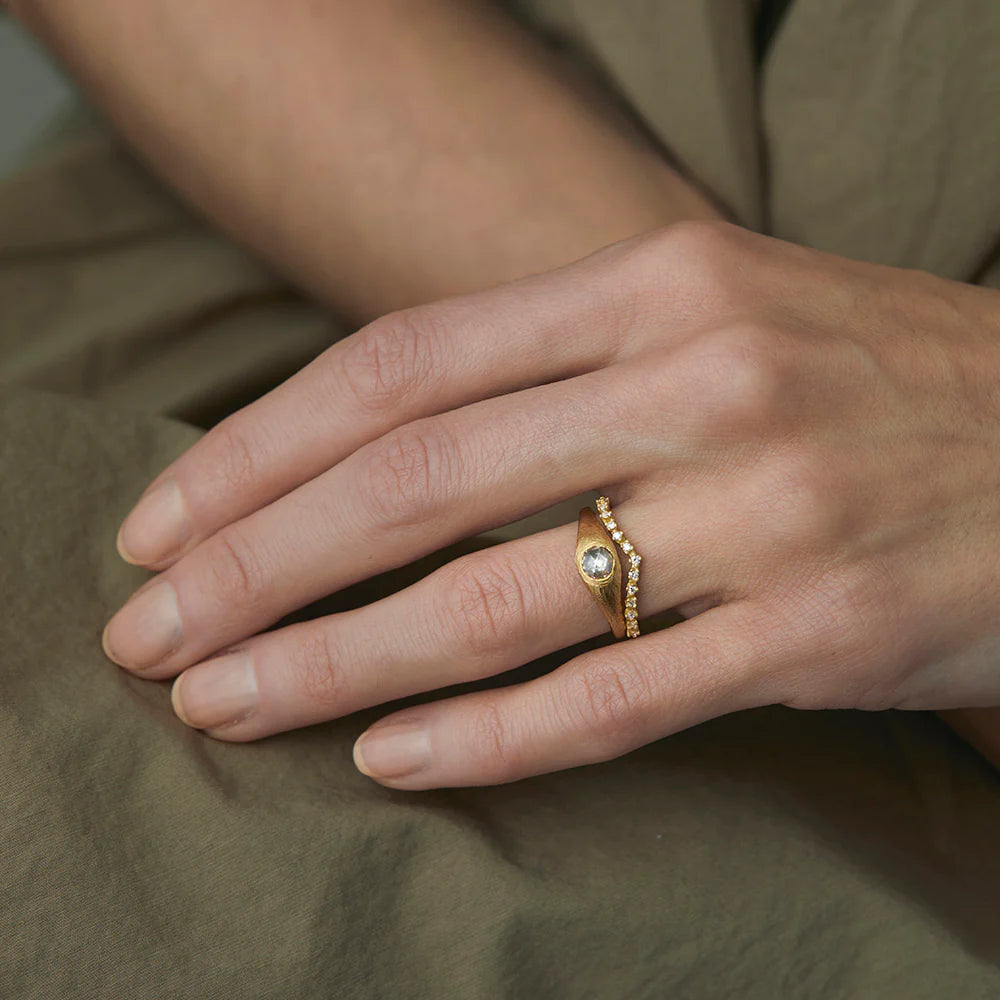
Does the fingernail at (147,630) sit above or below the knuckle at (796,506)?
above

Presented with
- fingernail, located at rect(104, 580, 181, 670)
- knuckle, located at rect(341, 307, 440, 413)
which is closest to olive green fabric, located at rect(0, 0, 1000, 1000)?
fingernail, located at rect(104, 580, 181, 670)

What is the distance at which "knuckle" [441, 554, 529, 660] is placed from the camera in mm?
657

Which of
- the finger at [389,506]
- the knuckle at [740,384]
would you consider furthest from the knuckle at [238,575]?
the knuckle at [740,384]

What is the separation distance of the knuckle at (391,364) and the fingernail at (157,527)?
14 centimetres

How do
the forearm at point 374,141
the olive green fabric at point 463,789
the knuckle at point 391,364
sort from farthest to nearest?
the forearm at point 374,141 → the knuckle at point 391,364 → the olive green fabric at point 463,789

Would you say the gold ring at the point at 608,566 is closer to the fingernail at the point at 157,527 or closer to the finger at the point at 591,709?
the finger at the point at 591,709

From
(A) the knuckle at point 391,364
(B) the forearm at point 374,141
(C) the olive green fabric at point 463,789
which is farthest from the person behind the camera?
(B) the forearm at point 374,141

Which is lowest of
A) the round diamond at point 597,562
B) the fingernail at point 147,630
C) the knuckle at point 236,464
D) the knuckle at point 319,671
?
the knuckle at point 319,671

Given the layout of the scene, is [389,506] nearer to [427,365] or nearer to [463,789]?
[427,365]

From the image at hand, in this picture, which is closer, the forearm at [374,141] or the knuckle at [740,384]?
the knuckle at [740,384]

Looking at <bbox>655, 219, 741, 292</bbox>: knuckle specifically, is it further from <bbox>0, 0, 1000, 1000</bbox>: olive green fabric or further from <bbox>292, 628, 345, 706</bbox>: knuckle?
<bbox>292, 628, 345, 706</bbox>: knuckle

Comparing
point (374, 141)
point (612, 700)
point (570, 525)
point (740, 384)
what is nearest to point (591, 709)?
point (612, 700)

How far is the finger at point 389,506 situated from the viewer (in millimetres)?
669

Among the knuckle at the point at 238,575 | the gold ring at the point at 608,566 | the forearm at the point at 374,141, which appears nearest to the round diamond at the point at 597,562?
the gold ring at the point at 608,566
